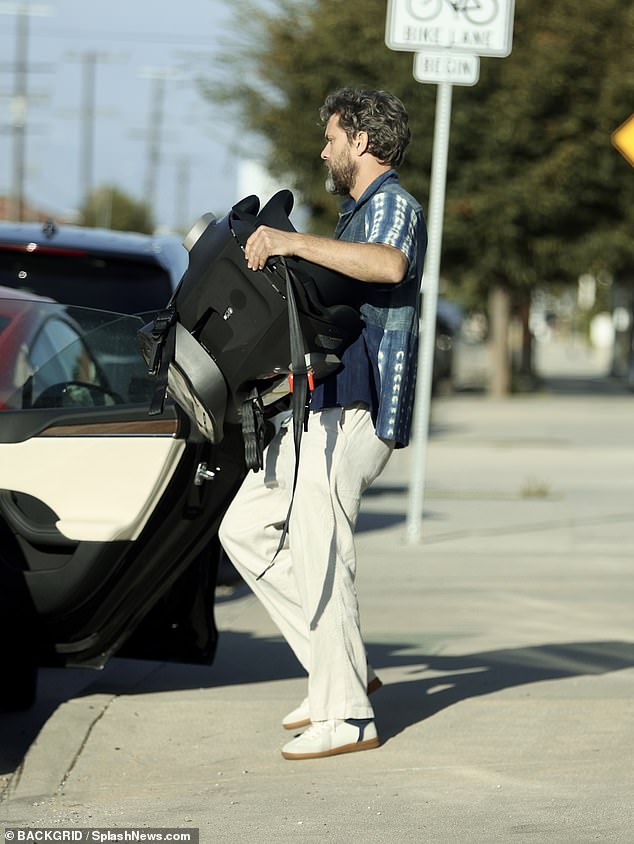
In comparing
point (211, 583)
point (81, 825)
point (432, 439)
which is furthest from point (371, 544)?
point (432, 439)

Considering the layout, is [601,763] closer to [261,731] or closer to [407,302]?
[261,731]

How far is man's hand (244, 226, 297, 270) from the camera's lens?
4668mm

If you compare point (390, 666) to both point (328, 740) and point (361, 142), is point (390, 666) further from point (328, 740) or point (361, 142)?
point (361, 142)

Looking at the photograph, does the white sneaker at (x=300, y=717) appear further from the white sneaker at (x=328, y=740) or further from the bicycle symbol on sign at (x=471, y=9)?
the bicycle symbol on sign at (x=471, y=9)

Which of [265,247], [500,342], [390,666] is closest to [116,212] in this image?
[500,342]

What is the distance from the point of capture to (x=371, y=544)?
10.5m

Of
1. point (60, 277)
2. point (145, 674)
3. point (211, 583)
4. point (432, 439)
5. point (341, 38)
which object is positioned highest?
point (341, 38)

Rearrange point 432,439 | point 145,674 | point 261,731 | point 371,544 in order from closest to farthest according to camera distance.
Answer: point 261,731, point 145,674, point 371,544, point 432,439

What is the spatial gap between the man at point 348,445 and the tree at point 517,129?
2505cm

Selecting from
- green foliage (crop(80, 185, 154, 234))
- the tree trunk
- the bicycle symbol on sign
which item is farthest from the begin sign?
green foliage (crop(80, 185, 154, 234))

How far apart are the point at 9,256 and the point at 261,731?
3016 millimetres

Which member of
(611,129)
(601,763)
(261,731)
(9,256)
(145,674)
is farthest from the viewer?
(611,129)

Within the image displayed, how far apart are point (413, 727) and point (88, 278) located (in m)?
3.04

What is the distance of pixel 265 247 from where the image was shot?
184 inches
